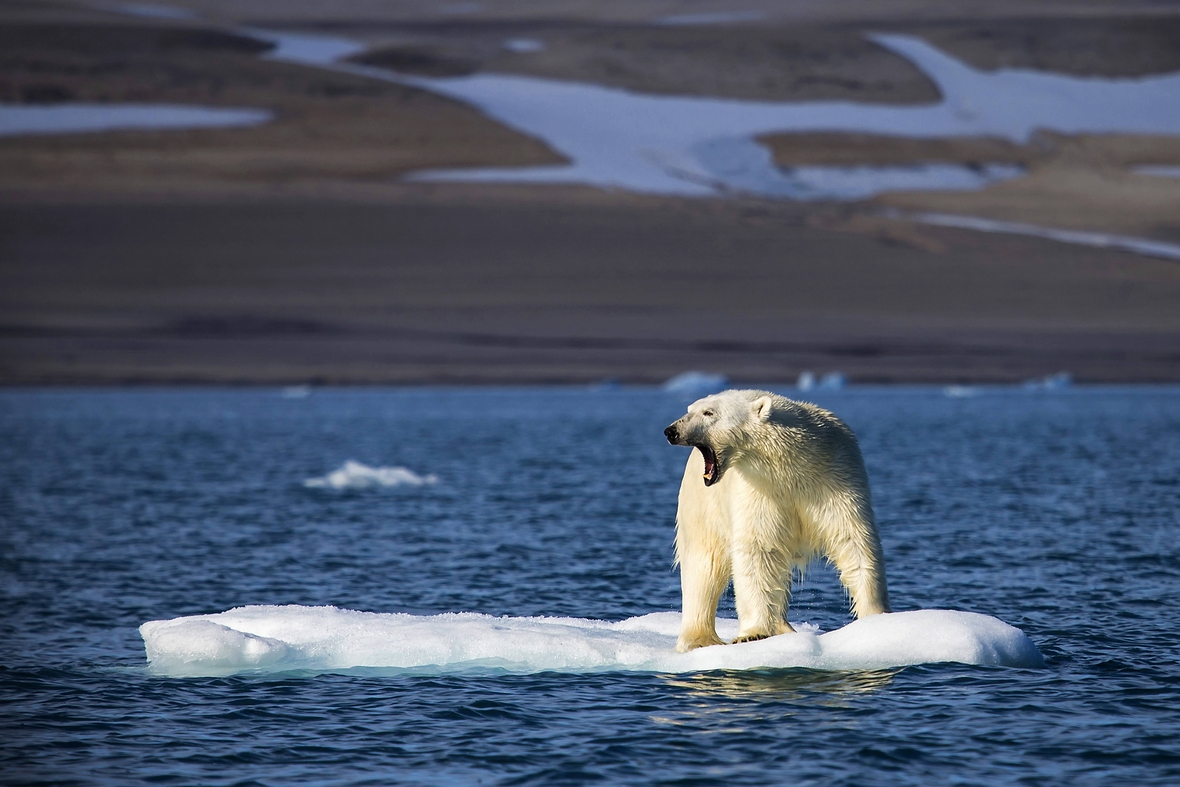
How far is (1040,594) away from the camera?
21.1 metres

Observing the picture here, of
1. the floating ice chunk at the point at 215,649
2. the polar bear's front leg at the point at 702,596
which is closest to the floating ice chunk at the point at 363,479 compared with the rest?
the floating ice chunk at the point at 215,649

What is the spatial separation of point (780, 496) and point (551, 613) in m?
6.34

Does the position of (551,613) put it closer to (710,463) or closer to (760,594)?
(760,594)

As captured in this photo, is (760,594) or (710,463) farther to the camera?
(760,594)

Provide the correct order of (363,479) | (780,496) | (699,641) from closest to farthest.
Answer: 1. (780,496)
2. (699,641)
3. (363,479)

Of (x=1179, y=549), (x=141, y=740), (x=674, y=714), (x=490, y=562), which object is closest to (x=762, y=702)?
(x=674, y=714)

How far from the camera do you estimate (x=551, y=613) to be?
19906mm

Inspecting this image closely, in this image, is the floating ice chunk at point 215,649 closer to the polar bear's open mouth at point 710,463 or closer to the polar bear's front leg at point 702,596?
the polar bear's front leg at point 702,596

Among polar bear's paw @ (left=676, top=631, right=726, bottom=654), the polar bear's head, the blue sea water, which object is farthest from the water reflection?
the polar bear's head

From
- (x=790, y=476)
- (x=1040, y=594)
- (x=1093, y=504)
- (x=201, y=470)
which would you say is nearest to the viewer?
(x=790, y=476)

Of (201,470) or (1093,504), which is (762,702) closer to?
(1093,504)

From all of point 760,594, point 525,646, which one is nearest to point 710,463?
point 760,594

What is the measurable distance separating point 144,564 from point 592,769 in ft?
57.1

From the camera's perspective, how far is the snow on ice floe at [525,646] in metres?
14.3
